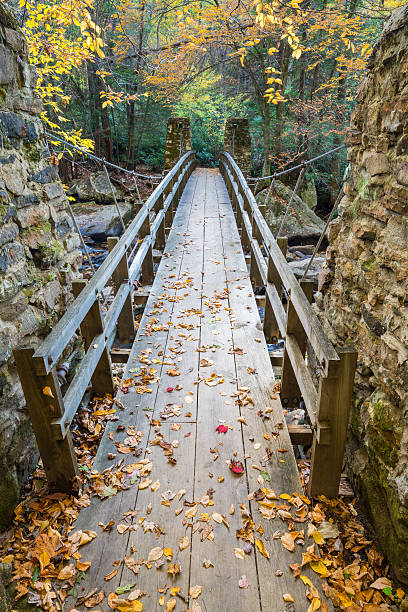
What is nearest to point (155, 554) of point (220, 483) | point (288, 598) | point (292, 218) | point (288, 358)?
point (220, 483)

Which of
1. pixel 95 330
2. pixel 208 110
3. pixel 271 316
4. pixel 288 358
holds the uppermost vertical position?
pixel 208 110

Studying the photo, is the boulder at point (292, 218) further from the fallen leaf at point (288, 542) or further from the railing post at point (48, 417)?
the fallen leaf at point (288, 542)

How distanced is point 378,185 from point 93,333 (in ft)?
7.30

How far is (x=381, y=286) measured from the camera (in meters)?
2.34

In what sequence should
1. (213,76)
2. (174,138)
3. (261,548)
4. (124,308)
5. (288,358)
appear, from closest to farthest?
(261,548)
(288,358)
(124,308)
(174,138)
(213,76)

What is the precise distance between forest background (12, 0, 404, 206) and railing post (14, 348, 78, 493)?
5.66 m

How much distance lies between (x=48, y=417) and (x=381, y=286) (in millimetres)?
2063

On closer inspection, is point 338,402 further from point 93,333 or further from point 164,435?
point 93,333

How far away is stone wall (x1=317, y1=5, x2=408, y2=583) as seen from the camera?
2.01 meters

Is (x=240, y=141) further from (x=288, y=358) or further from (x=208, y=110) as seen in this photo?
(x=288, y=358)

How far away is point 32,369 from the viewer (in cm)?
208

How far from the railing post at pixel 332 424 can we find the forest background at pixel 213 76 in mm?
6199

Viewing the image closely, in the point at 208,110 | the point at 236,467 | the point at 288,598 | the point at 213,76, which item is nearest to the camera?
the point at 288,598

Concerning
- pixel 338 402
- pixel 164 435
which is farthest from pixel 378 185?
pixel 164 435
